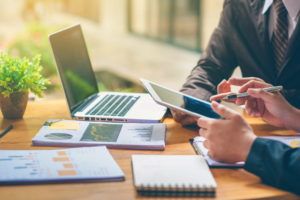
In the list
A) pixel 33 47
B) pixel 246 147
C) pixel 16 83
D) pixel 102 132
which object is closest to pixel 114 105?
pixel 102 132

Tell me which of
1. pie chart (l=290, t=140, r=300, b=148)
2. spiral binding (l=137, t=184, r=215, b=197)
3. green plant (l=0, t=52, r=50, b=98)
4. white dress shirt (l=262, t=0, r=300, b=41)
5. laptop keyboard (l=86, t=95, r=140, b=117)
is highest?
white dress shirt (l=262, t=0, r=300, b=41)

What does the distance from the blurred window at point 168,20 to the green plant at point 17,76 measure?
129 inches

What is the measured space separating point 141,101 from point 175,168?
1.76 ft

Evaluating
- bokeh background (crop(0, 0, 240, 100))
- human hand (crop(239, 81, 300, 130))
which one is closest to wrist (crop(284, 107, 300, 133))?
human hand (crop(239, 81, 300, 130))

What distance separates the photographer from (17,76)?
105 centimetres

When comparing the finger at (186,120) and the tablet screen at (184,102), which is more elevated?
the tablet screen at (184,102)

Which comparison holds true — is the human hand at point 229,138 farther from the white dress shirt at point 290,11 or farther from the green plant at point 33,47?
the green plant at point 33,47

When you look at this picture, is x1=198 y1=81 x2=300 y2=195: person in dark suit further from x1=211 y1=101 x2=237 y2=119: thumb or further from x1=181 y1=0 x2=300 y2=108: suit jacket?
x1=181 y1=0 x2=300 y2=108: suit jacket

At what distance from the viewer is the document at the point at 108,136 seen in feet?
2.81

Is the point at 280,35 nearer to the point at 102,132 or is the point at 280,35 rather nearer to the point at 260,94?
the point at 260,94

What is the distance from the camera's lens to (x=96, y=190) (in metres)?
0.65

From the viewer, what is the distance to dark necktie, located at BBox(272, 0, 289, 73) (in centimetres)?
126

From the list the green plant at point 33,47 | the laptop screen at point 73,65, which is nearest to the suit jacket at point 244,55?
the laptop screen at point 73,65

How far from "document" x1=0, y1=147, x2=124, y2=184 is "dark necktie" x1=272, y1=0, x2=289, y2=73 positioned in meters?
0.92
